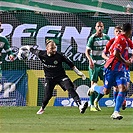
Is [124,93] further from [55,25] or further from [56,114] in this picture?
[55,25]

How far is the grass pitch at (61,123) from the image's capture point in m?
11.6

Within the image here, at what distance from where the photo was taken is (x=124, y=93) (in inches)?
549

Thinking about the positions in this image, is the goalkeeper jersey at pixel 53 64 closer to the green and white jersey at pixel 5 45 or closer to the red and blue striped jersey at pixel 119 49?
the red and blue striped jersey at pixel 119 49

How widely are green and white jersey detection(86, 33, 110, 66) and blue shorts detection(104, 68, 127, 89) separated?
371 centimetres

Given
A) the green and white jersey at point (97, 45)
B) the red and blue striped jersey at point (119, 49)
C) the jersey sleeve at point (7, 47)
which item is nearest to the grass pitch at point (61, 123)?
the red and blue striped jersey at point (119, 49)

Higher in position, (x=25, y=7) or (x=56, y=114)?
(x=25, y=7)

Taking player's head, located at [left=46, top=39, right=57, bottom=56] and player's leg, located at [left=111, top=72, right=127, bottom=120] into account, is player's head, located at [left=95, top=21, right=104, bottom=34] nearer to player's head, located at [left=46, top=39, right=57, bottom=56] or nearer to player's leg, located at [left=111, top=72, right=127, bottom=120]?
player's head, located at [left=46, top=39, right=57, bottom=56]

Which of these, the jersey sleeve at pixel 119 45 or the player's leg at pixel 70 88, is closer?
the jersey sleeve at pixel 119 45

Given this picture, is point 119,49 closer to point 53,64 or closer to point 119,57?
point 119,57

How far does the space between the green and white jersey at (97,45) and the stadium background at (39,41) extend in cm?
195

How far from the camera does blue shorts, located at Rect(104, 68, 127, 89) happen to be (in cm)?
1395

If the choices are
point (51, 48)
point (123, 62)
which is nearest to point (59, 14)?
point (51, 48)

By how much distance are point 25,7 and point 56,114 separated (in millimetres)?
5054

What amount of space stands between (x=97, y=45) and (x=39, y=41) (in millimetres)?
2626
